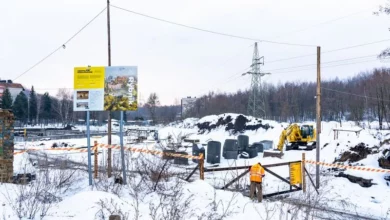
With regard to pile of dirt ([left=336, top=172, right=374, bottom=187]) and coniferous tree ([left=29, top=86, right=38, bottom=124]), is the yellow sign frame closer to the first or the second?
pile of dirt ([left=336, top=172, right=374, bottom=187])

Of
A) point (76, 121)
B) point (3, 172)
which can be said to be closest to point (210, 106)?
point (76, 121)

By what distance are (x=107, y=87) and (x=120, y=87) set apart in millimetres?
344

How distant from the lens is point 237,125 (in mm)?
43281

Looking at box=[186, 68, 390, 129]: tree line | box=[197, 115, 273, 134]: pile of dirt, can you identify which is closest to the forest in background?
box=[186, 68, 390, 129]: tree line

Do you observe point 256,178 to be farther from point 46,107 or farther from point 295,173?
point 46,107

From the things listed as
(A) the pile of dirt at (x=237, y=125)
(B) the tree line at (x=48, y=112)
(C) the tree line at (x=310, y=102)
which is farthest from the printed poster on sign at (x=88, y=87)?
(B) the tree line at (x=48, y=112)

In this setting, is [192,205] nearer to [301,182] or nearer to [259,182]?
[259,182]

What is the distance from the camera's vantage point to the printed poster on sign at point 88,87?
32.3 ft

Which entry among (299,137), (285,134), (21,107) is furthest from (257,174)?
(21,107)

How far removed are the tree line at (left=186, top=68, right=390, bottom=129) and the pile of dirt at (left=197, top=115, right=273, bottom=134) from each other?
2053 cm

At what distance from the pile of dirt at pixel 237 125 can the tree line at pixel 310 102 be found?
67.4 feet

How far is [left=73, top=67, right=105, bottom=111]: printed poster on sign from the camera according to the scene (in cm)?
985

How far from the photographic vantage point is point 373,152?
1819 cm

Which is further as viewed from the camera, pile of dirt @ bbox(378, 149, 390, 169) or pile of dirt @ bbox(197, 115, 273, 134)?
pile of dirt @ bbox(197, 115, 273, 134)
